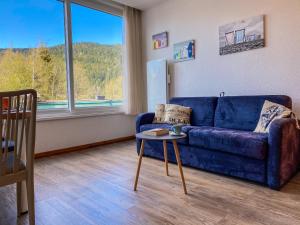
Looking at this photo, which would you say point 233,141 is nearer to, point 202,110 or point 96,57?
point 202,110

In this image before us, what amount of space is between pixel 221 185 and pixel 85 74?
279 centimetres

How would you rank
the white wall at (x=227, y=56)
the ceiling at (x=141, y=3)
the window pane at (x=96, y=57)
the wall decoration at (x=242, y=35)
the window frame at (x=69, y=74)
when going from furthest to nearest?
the ceiling at (x=141, y=3) < the window pane at (x=96, y=57) < the window frame at (x=69, y=74) < the wall decoration at (x=242, y=35) < the white wall at (x=227, y=56)

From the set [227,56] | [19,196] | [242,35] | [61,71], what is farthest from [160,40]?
[19,196]

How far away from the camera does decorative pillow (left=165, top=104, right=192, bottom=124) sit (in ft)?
10.1

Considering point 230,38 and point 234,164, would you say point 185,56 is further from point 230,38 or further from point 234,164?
point 234,164

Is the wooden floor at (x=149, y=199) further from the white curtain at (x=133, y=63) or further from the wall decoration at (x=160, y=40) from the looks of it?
the wall decoration at (x=160, y=40)

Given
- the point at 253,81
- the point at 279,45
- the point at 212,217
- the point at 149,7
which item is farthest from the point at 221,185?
the point at 149,7

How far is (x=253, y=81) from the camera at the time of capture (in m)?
2.98

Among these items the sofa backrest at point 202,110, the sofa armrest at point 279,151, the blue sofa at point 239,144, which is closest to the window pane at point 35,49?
the blue sofa at point 239,144

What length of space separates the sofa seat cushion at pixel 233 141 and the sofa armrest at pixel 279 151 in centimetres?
7

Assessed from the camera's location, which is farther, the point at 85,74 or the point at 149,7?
the point at 149,7

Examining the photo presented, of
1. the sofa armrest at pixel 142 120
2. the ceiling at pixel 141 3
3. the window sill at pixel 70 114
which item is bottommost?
the sofa armrest at pixel 142 120

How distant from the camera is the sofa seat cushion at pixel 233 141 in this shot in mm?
2028

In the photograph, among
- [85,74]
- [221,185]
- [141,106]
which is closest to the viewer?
[221,185]
